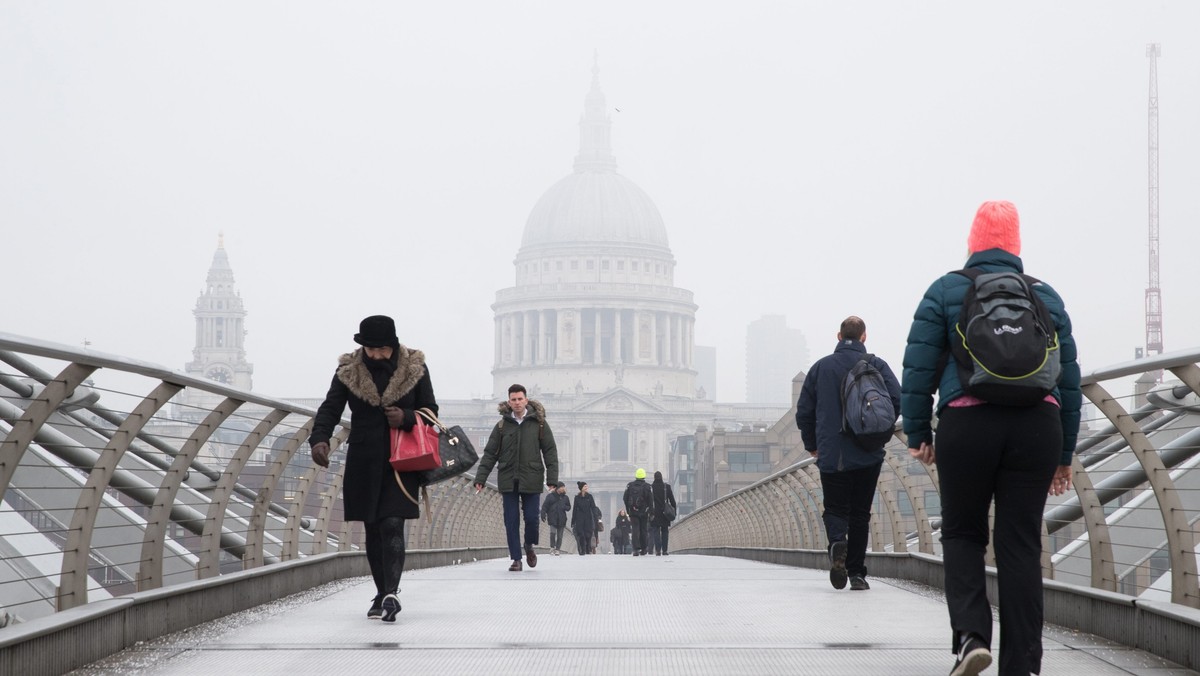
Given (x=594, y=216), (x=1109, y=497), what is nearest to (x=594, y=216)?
(x=594, y=216)

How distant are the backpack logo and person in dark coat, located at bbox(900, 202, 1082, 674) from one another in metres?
3.92

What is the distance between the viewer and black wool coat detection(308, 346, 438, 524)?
332 inches

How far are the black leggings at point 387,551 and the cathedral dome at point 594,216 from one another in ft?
538

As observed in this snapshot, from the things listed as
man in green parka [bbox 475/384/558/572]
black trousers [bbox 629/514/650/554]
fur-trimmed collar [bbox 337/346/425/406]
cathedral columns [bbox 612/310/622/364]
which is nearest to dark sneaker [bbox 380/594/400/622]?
fur-trimmed collar [bbox 337/346/425/406]

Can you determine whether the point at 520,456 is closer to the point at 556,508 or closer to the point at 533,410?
the point at 533,410

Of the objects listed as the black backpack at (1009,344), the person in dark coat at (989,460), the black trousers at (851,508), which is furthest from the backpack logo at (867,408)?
the black backpack at (1009,344)

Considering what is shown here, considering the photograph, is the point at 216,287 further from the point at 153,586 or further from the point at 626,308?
the point at 153,586

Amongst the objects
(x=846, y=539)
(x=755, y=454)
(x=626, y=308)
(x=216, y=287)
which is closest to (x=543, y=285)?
(x=626, y=308)

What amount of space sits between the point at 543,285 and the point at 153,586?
540 feet

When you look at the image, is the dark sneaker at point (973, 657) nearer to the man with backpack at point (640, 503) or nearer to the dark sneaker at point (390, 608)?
the dark sneaker at point (390, 608)

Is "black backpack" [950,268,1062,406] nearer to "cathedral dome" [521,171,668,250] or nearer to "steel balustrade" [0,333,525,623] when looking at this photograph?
"steel balustrade" [0,333,525,623]

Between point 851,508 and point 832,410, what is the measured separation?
0.63 meters

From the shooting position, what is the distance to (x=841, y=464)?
33.4ft

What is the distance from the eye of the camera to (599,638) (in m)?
7.45
